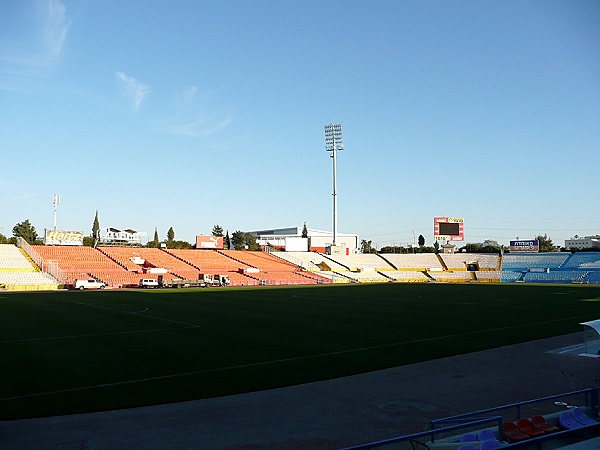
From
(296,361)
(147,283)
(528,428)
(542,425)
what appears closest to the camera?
(528,428)

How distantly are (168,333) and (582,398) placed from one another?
1861 centimetres

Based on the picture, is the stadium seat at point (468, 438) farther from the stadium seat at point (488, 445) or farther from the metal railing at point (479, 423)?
the stadium seat at point (488, 445)

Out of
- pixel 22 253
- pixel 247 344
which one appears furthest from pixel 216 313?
pixel 22 253

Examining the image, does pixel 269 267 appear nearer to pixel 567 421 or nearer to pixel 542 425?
pixel 567 421

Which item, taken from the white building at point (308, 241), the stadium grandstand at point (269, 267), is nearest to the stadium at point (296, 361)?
the stadium grandstand at point (269, 267)

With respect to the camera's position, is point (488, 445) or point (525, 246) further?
point (525, 246)

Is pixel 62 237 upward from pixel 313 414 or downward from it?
upward

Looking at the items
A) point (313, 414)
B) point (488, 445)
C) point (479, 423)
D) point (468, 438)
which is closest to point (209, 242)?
point (313, 414)

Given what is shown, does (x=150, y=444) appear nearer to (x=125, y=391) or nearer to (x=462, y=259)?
(x=125, y=391)

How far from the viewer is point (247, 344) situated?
2270cm

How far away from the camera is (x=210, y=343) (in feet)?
74.9

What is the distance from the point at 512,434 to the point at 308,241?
11901 cm

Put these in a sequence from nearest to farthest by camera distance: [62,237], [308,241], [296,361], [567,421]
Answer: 1. [567,421]
2. [296,361]
3. [62,237]
4. [308,241]

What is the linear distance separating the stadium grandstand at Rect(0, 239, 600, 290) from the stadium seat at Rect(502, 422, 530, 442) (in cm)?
6531
